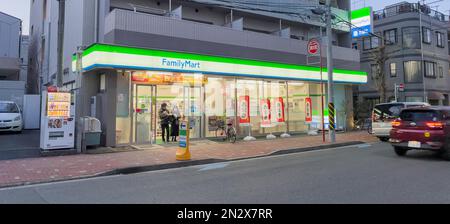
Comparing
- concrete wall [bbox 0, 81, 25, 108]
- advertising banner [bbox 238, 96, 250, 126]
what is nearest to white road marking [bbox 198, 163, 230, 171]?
advertising banner [bbox 238, 96, 250, 126]

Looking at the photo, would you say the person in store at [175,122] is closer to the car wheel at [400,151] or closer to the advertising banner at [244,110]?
the advertising banner at [244,110]

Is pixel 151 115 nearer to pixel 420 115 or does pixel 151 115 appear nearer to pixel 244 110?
pixel 244 110

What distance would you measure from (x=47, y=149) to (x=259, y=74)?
10486mm

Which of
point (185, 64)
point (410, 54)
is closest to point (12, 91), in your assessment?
point (185, 64)

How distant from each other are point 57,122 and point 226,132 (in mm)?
7700

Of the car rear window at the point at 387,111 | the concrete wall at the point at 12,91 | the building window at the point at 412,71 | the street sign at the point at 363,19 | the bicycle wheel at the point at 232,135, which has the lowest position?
the bicycle wheel at the point at 232,135

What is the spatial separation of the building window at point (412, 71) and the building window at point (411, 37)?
1.77 m

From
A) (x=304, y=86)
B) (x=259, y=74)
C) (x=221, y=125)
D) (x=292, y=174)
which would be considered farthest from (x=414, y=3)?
(x=292, y=174)

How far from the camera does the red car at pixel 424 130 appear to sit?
392 inches

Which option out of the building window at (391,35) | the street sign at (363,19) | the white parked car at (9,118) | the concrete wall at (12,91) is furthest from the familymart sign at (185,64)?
the building window at (391,35)

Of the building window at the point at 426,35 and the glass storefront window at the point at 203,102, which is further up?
the building window at the point at 426,35

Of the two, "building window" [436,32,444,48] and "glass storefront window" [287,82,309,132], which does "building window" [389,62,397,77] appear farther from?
"glass storefront window" [287,82,309,132]

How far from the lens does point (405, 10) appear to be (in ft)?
111
